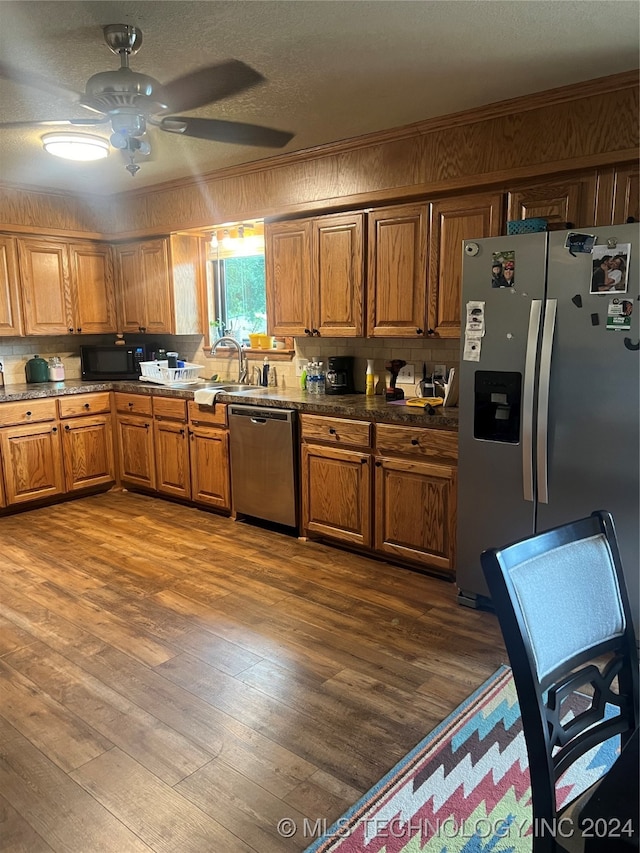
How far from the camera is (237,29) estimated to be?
228 cm

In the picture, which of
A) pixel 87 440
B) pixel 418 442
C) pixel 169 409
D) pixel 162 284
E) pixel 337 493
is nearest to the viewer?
pixel 418 442

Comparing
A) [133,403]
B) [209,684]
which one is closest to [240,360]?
[133,403]

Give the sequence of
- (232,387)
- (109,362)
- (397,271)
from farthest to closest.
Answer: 1. (109,362)
2. (232,387)
3. (397,271)

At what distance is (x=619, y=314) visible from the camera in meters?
2.51

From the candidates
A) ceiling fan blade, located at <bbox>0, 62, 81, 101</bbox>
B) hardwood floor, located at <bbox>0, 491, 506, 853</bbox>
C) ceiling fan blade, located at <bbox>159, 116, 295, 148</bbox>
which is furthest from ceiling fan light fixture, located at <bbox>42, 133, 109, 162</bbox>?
hardwood floor, located at <bbox>0, 491, 506, 853</bbox>

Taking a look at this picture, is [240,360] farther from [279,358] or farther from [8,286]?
[8,286]

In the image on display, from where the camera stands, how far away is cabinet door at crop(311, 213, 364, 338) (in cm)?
382

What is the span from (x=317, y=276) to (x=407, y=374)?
0.88m

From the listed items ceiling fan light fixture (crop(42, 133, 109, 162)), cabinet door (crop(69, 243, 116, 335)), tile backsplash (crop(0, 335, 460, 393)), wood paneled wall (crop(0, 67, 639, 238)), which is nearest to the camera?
wood paneled wall (crop(0, 67, 639, 238))

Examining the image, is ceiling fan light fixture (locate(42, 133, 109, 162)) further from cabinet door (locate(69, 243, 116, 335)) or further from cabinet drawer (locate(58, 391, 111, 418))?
cabinet drawer (locate(58, 391, 111, 418))

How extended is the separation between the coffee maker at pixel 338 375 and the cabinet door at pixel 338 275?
253 millimetres

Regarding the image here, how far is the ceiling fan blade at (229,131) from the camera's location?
8.96 ft

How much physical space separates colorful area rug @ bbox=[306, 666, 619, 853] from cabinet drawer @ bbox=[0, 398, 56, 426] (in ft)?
12.2

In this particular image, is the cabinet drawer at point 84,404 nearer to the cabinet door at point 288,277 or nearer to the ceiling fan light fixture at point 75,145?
the cabinet door at point 288,277
